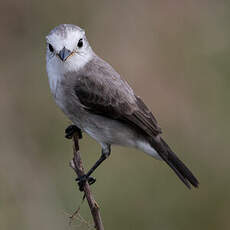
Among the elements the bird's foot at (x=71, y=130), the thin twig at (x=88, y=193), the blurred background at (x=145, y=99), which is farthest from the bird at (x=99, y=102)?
the blurred background at (x=145, y=99)

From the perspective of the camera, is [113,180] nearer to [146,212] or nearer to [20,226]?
[146,212]

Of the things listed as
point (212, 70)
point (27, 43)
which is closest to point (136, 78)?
point (212, 70)

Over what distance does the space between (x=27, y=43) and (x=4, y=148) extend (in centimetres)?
162

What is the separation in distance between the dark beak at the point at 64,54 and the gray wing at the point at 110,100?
1.21ft

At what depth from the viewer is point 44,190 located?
5227mm

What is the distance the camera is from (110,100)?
4.83 meters

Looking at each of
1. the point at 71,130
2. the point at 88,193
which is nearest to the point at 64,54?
the point at 71,130

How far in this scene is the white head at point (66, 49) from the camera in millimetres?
4586

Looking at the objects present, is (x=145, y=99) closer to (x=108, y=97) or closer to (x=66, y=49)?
(x=108, y=97)

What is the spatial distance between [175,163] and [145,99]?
2111 mm

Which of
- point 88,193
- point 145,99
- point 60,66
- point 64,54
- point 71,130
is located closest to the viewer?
point 88,193

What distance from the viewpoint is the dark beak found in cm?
449

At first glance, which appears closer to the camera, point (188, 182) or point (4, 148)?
point (188, 182)

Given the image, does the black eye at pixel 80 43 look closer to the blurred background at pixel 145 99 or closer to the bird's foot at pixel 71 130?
the bird's foot at pixel 71 130
